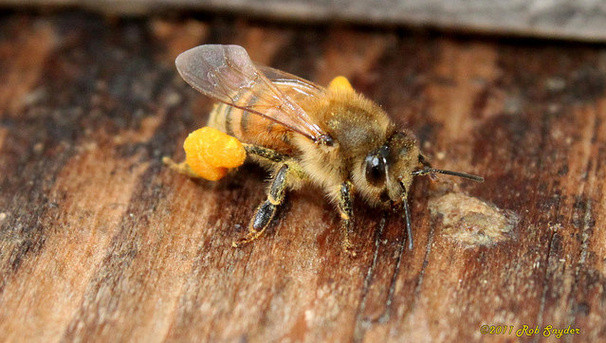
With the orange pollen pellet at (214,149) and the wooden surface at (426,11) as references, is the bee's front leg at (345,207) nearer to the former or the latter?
the orange pollen pellet at (214,149)

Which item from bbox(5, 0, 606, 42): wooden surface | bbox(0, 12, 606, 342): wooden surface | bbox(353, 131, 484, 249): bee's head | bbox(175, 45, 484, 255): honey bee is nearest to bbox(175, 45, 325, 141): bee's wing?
bbox(175, 45, 484, 255): honey bee

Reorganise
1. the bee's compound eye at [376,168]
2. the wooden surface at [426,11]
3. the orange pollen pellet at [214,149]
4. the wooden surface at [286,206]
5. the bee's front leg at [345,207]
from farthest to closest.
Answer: the wooden surface at [426,11] → the orange pollen pellet at [214,149] → the bee's front leg at [345,207] → the bee's compound eye at [376,168] → the wooden surface at [286,206]

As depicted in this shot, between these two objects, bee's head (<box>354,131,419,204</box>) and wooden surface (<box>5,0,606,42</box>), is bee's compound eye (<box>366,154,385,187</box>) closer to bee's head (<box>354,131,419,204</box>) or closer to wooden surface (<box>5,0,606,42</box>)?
bee's head (<box>354,131,419,204</box>)

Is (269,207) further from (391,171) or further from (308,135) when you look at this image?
(391,171)

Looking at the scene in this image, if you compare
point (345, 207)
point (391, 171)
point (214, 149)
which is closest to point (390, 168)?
point (391, 171)

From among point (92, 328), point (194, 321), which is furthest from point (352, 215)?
point (92, 328)

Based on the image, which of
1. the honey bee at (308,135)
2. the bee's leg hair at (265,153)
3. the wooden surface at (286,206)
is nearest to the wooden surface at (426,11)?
the wooden surface at (286,206)
